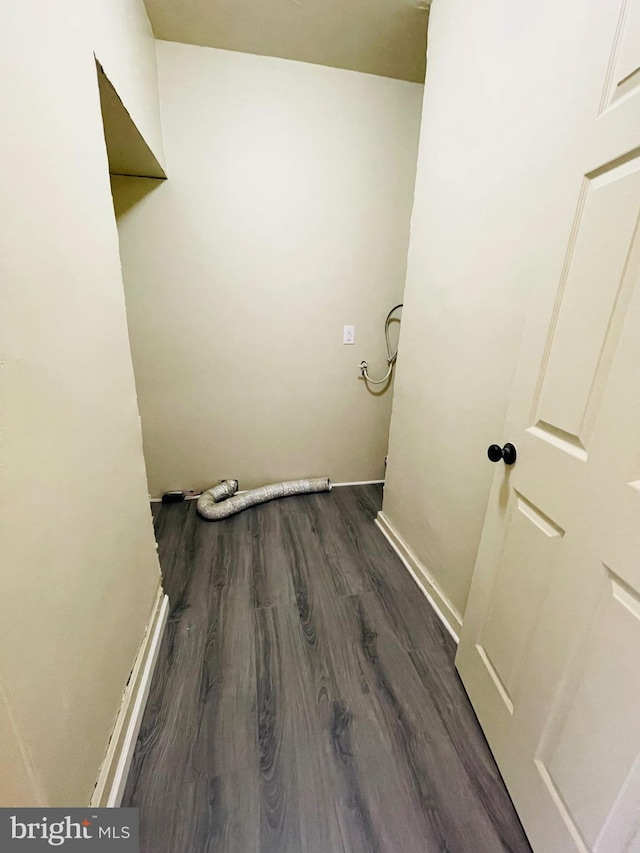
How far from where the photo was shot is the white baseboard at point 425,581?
1.46 meters

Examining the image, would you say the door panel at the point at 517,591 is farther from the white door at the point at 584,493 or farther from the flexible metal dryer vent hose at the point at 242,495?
the flexible metal dryer vent hose at the point at 242,495

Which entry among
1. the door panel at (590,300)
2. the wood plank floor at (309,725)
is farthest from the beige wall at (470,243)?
the wood plank floor at (309,725)

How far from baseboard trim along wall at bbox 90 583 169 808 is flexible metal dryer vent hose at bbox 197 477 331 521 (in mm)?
796

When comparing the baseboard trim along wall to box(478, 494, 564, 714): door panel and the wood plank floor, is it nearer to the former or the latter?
the wood plank floor

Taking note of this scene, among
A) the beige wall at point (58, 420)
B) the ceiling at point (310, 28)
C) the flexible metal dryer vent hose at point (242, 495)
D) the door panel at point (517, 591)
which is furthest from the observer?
the flexible metal dryer vent hose at point (242, 495)

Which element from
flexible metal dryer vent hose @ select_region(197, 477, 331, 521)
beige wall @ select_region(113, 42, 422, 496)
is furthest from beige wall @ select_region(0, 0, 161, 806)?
flexible metal dryer vent hose @ select_region(197, 477, 331, 521)

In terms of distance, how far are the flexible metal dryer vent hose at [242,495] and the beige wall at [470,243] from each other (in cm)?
88

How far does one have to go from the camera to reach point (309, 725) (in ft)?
3.68

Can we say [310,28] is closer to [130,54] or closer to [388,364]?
[130,54]

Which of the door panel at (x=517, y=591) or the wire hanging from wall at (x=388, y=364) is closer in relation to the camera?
the door panel at (x=517, y=591)

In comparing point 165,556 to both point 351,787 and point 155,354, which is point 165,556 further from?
point 351,787

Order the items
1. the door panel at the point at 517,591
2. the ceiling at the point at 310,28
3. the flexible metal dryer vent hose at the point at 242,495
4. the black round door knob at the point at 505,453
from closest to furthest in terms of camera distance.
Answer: the door panel at the point at 517,591, the black round door knob at the point at 505,453, the ceiling at the point at 310,28, the flexible metal dryer vent hose at the point at 242,495

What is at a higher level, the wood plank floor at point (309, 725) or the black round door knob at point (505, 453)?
the black round door knob at point (505, 453)

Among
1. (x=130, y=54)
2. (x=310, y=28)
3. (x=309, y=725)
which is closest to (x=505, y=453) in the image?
(x=309, y=725)
